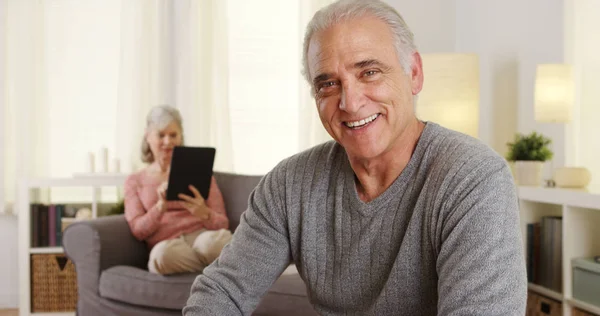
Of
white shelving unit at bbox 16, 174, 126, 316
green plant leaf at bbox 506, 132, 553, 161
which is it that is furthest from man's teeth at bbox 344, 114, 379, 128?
white shelving unit at bbox 16, 174, 126, 316

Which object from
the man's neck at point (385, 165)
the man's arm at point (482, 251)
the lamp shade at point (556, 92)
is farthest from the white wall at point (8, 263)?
the man's arm at point (482, 251)

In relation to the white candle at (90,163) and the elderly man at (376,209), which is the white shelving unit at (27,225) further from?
the elderly man at (376,209)

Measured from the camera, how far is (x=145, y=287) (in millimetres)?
2760

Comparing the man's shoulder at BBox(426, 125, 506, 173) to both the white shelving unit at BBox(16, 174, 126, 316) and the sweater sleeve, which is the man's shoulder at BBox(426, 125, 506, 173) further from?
the white shelving unit at BBox(16, 174, 126, 316)

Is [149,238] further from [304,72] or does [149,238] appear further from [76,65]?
[304,72]

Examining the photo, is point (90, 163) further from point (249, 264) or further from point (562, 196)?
point (249, 264)

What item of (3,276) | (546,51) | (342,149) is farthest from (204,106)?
(342,149)

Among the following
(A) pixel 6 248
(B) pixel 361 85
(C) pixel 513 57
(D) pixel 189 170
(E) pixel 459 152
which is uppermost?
(C) pixel 513 57

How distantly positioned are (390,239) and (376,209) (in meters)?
0.06

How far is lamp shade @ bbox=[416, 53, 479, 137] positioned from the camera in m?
2.98

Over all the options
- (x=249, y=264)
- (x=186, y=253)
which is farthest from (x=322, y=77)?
(x=186, y=253)

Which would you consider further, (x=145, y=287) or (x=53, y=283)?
(x=53, y=283)

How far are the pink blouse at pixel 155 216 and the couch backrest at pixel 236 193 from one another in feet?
0.24

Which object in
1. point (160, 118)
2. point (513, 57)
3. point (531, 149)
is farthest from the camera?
point (513, 57)
